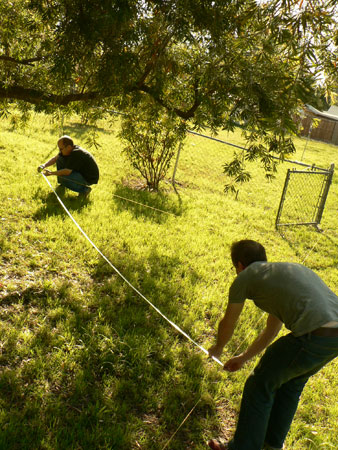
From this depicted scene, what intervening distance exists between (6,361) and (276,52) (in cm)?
352

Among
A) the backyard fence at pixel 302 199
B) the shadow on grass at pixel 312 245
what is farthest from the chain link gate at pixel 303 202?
the shadow on grass at pixel 312 245

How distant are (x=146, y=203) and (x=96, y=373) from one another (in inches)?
181

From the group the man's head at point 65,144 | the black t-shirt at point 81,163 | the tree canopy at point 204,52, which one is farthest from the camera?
the black t-shirt at point 81,163

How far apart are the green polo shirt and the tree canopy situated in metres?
1.05

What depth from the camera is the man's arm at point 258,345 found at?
95.6 inches

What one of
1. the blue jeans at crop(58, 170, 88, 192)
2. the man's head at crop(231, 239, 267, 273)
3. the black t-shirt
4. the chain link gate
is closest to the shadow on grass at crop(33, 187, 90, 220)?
the blue jeans at crop(58, 170, 88, 192)

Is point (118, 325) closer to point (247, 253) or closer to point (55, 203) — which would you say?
point (247, 253)

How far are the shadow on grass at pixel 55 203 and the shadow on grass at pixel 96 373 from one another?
192cm

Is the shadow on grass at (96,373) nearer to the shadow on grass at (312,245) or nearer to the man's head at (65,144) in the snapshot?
the man's head at (65,144)

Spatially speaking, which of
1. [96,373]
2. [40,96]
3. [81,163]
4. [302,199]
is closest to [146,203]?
[81,163]

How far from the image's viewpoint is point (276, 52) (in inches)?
123

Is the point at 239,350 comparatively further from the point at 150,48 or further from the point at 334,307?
the point at 150,48

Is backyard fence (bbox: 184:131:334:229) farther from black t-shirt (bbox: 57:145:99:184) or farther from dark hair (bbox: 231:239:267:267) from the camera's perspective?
dark hair (bbox: 231:239:267:267)

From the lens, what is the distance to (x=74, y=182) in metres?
6.35
